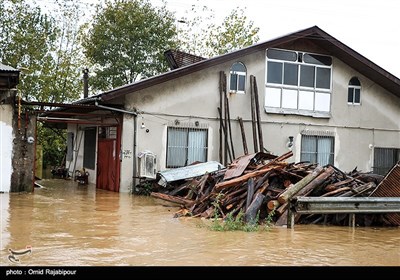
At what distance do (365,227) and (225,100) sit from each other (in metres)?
9.42

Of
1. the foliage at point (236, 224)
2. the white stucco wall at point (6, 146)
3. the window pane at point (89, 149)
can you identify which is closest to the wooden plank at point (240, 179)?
the foliage at point (236, 224)

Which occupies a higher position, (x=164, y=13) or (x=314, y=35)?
(x=164, y=13)

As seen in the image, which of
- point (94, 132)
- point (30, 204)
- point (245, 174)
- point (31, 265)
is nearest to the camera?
point (31, 265)

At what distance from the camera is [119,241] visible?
9.30 meters

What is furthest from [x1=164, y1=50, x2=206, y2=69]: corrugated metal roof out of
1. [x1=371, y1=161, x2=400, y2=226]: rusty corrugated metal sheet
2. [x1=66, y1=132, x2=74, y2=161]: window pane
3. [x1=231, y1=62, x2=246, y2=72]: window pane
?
[x1=371, y1=161, x2=400, y2=226]: rusty corrugated metal sheet

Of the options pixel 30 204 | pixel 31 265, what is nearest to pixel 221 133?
pixel 30 204

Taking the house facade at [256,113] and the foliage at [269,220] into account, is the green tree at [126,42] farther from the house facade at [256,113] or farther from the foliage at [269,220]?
the foliage at [269,220]

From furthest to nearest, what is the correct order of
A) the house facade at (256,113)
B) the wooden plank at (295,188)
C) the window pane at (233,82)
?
the window pane at (233,82) < the house facade at (256,113) < the wooden plank at (295,188)

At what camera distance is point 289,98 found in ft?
71.3

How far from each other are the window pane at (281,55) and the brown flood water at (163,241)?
10.1 m

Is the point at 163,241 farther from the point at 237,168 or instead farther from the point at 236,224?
A: the point at 237,168

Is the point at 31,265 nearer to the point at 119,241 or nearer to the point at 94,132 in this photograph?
the point at 119,241

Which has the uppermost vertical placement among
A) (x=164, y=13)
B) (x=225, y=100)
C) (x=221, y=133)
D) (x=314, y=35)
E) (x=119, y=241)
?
(x=164, y=13)

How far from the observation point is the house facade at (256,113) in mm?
19078
